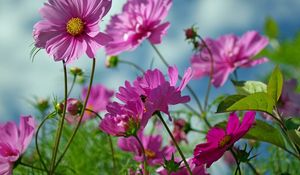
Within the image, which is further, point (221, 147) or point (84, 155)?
point (84, 155)

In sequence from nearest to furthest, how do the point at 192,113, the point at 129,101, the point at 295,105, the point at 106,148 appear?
the point at 129,101 → the point at 295,105 → the point at 192,113 → the point at 106,148

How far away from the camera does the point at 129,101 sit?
73cm

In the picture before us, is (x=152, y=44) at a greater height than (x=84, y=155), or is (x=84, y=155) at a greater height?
(x=152, y=44)

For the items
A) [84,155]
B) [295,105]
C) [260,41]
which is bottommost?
[84,155]

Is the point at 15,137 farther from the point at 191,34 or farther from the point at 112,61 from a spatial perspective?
the point at 112,61

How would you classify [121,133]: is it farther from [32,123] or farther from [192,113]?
[192,113]

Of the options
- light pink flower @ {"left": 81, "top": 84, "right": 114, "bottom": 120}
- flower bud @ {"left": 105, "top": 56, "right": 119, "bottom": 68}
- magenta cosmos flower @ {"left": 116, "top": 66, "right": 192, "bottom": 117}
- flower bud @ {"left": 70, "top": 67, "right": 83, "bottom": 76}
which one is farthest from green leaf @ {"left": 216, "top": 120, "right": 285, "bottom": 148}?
light pink flower @ {"left": 81, "top": 84, "right": 114, "bottom": 120}

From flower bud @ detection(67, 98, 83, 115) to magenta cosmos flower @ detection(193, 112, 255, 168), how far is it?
0.22 metres

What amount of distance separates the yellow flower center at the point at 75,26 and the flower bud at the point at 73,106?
111 millimetres

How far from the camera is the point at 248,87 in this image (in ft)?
3.05

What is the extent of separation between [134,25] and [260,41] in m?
0.28

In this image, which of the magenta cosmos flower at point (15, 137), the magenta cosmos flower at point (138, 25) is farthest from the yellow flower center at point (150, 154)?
the magenta cosmos flower at point (15, 137)

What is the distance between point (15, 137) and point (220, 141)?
0.27 metres

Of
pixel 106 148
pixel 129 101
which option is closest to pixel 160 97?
pixel 129 101
